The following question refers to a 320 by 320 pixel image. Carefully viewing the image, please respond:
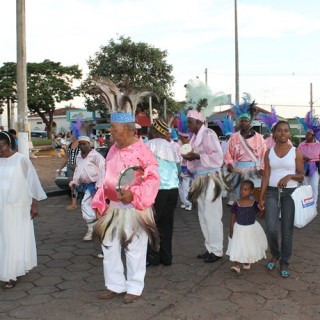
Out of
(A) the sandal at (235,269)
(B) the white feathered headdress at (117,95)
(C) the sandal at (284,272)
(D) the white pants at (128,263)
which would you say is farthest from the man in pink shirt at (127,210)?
(C) the sandal at (284,272)

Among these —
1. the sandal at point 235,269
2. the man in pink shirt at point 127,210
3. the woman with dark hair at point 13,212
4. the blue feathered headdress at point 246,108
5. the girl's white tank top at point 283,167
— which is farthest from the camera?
the blue feathered headdress at point 246,108

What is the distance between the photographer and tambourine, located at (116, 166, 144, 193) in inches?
159

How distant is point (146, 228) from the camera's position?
4.14 meters

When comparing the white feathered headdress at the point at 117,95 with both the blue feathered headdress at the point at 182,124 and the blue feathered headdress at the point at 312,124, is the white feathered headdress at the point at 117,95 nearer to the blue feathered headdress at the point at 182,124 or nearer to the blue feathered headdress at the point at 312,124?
the blue feathered headdress at the point at 182,124

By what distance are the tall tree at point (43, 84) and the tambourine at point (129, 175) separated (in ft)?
148

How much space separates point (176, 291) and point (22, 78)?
27.2 ft

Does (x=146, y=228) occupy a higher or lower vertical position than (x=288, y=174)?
lower

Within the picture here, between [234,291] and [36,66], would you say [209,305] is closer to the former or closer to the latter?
[234,291]

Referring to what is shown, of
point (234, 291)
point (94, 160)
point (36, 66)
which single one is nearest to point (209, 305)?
point (234, 291)

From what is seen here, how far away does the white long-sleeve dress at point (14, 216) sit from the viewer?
464 cm

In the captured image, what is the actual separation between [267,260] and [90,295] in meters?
2.32

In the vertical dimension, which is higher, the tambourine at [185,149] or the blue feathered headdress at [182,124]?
the blue feathered headdress at [182,124]

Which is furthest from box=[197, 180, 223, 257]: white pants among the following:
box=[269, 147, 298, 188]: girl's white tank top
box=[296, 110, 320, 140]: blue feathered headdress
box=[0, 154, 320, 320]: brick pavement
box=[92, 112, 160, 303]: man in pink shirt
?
box=[296, 110, 320, 140]: blue feathered headdress

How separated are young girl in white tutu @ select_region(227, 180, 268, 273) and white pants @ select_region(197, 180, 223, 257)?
1.00 feet
